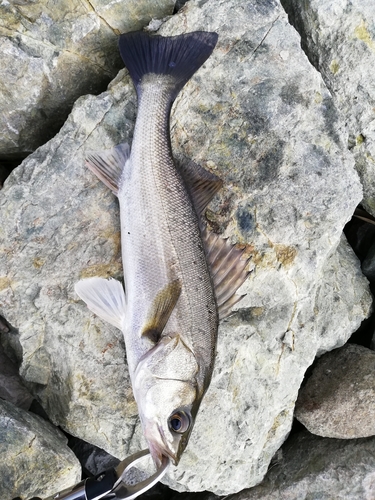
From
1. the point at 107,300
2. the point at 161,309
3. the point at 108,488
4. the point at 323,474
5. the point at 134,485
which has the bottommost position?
the point at 323,474

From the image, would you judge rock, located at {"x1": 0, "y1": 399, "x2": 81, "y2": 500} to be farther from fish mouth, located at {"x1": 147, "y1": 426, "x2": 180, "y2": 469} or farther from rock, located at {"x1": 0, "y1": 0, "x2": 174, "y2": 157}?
rock, located at {"x1": 0, "y1": 0, "x2": 174, "y2": 157}

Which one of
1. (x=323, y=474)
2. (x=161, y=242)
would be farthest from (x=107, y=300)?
(x=323, y=474)

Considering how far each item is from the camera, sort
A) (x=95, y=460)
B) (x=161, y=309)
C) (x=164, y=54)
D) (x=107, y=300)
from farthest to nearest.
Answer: (x=95, y=460) < (x=164, y=54) < (x=107, y=300) < (x=161, y=309)

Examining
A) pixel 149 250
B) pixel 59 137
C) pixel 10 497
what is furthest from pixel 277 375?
pixel 59 137

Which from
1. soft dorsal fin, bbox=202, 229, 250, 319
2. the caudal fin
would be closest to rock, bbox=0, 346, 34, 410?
soft dorsal fin, bbox=202, 229, 250, 319

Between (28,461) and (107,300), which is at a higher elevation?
(107,300)

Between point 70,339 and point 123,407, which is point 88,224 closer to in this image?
point 70,339

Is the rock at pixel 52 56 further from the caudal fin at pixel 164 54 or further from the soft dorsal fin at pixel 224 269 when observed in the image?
the soft dorsal fin at pixel 224 269

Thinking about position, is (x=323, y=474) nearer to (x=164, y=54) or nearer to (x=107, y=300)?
(x=107, y=300)

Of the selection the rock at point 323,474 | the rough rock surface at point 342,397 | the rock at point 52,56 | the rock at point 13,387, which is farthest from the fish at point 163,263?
the rock at point 323,474
